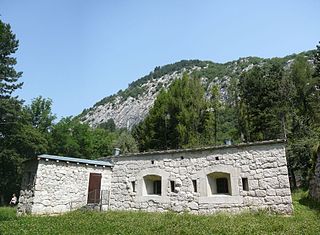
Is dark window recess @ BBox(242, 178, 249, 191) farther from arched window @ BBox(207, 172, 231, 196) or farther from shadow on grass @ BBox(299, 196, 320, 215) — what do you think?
shadow on grass @ BBox(299, 196, 320, 215)

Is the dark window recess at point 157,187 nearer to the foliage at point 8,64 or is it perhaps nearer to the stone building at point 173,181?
the stone building at point 173,181

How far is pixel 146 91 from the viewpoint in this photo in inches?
3440

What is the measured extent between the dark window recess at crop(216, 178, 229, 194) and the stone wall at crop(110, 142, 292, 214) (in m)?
0.19

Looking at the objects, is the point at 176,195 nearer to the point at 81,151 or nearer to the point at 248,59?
the point at 81,151

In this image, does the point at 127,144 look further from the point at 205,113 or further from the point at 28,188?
the point at 28,188

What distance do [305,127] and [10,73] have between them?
27768 mm

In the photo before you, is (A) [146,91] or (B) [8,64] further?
(A) [146,91]

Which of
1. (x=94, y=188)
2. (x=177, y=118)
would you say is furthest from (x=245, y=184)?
(x=177, y=118)

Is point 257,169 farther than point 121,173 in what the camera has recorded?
No

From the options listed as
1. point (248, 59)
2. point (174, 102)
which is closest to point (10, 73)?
point (174, 102)

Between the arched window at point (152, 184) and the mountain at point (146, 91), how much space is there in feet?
179

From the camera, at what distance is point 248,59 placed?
77500 millimetres

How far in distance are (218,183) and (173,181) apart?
6.74 feet

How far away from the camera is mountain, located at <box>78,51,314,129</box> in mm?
71250
